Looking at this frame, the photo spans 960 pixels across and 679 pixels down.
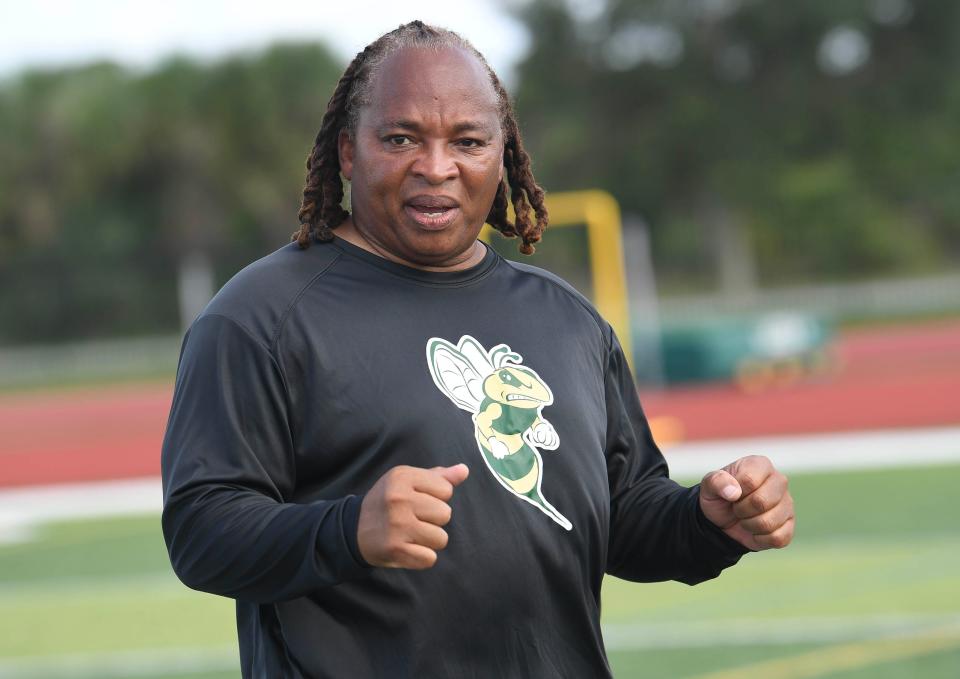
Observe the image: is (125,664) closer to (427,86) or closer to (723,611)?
(723,611)

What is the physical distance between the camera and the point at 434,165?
7.22ft

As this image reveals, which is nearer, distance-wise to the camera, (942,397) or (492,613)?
(492,613)

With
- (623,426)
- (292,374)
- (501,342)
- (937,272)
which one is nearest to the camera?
(292,374)

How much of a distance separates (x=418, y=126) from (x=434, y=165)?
6 centimetres

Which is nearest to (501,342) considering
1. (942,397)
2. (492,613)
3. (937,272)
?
(492,613)

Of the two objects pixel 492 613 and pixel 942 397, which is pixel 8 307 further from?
pixel 492 613

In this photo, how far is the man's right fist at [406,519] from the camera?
6.08ft

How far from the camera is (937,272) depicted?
36469 mm

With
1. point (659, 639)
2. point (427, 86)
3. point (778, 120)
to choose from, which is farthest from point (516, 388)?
point (778, 120)

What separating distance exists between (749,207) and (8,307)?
18253mm

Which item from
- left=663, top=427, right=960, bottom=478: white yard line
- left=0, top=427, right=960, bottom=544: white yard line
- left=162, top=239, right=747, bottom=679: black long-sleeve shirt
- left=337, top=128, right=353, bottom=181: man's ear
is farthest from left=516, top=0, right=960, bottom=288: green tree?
left=162, top=239, right=747, bottom=679: black long-sleeve shirt

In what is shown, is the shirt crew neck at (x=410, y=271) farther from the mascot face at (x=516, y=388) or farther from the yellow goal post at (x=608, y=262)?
the yellow goal post at (x=608, y=262)

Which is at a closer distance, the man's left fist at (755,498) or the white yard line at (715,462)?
the man's left fist at (755,498)

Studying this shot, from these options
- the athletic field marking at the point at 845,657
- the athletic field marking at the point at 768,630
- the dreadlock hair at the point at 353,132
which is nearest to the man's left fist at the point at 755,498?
the dreadlock hair at the point at 353,132
